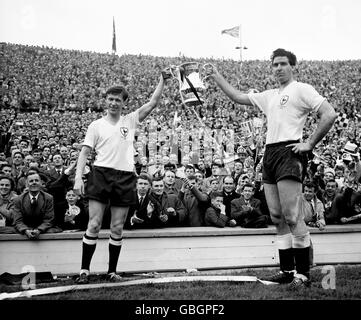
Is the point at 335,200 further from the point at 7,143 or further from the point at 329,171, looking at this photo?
the point at 7,143

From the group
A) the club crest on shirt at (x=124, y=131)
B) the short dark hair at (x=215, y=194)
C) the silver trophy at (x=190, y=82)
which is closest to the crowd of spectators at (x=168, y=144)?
the short dark hair at (x=215, y=194)

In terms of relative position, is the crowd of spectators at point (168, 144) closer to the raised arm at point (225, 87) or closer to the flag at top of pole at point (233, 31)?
the raised arm at point (225, 87)

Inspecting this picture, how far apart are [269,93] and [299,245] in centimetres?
145

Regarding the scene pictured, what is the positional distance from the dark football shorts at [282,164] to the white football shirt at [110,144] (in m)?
1.34

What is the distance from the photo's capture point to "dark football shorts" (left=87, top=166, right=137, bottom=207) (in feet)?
14.4

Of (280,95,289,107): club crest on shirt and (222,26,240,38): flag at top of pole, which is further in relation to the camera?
(222,26,240,38): flag at top of pole

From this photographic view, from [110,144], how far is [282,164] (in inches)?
64.5

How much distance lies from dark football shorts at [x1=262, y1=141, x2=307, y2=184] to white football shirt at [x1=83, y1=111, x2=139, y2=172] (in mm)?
1343

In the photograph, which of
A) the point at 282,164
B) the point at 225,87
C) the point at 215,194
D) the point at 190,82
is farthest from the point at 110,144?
the point at 215,194

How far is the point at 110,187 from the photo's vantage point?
4.41 meters

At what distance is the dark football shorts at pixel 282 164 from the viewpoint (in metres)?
4.02

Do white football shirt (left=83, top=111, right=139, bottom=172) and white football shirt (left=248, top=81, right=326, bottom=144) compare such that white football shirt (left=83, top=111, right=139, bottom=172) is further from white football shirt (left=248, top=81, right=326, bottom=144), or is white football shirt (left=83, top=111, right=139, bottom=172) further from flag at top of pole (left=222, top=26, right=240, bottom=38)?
flag at top of pole (left=222, top=26, right=240, bottom=38)

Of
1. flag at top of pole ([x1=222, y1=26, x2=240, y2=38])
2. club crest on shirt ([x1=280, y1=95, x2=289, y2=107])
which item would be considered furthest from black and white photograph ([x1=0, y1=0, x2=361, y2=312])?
flag at top of pole ([x1=222, y1=26, x2=240, y2=38])

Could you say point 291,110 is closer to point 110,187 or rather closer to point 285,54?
point 285,54
